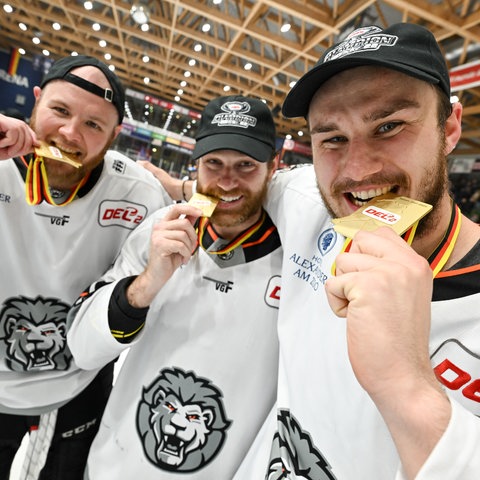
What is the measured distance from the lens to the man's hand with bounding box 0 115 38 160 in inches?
49.9

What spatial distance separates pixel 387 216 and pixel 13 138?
1.42m

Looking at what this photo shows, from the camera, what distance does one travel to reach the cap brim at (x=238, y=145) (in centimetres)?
138

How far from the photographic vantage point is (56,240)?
153 cm

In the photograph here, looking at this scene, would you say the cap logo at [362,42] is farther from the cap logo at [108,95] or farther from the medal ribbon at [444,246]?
the cap logo at [108,95]

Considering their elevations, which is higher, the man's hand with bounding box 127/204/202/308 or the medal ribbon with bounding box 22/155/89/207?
the medal ribbon with bounding box 22/155/89/207

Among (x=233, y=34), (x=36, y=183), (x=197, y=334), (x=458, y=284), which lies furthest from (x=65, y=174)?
(x=233, y=34)

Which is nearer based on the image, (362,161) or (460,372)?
(460,372)

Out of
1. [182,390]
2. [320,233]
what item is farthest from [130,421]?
[320,233]

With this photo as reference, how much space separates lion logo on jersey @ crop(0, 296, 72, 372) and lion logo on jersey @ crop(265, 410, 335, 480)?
3.79ft

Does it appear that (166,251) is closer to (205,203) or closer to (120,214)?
(205,203)

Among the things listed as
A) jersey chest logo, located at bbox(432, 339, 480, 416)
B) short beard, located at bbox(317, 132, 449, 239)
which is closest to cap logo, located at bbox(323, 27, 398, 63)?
short beard, located at bbox(317, 132, 449, 239)

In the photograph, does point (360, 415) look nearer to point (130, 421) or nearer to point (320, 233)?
point (320, 233)

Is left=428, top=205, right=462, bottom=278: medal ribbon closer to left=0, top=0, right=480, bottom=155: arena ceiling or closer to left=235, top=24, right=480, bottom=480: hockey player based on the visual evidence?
left=235, top=24, right=480, bottom=480: hockey player

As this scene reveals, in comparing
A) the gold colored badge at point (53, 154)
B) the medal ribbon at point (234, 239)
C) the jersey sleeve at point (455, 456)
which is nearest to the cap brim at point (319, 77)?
the medal ribbon at point (234, 239)
